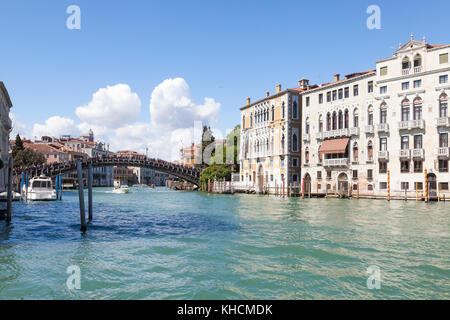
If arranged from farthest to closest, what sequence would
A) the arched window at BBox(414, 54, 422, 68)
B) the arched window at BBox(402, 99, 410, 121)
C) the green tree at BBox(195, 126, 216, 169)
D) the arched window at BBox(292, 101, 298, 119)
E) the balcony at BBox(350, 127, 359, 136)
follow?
the green tree at BBox(195, 126, 216, 169), the arched window at BBox(292, 101, 298, 119), the balcony at BBox(350, 127, 359, 136), the arched window at BBox(402, 99, 410, 121), the arched window at BBox(414, 54, 422, 68)

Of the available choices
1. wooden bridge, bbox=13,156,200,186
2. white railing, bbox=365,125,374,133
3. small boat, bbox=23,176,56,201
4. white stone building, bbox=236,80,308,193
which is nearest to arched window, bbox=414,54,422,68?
white railing, bbox=365,125,374,133

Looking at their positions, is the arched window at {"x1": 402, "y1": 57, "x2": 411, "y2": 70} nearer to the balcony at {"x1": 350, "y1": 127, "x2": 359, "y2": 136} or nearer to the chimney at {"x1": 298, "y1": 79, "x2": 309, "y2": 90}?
the balcony at {"x1": 350, "y1": 127, "x2": 359, "y2": 136}

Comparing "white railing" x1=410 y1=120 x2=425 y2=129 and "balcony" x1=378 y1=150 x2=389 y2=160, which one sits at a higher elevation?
"white railing" x1=410 y1=120 x2=425 y2=129

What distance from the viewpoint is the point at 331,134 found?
32094 mm

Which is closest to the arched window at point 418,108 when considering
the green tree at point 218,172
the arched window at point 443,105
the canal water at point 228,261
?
the arched window at point 443,105

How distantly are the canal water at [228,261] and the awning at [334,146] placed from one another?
1800cm

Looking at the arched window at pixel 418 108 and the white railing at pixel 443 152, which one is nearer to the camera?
the white railing at pixel 443 152

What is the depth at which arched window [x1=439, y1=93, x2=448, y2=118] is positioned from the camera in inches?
984

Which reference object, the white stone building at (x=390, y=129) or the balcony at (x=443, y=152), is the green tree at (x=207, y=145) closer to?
the white stone building at (x=390, y=129)

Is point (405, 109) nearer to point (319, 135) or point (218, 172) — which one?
point (319, 135)

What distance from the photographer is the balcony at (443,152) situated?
24.4 metres

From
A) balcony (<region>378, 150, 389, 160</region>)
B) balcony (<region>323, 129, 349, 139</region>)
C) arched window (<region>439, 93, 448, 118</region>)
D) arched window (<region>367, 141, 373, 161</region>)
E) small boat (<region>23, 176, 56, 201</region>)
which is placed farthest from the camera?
balcony (<region>323, 129, 349, 139</region>)

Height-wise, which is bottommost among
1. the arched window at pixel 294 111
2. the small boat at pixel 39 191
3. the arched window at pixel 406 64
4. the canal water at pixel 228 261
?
the canal water at pixel 228 261
